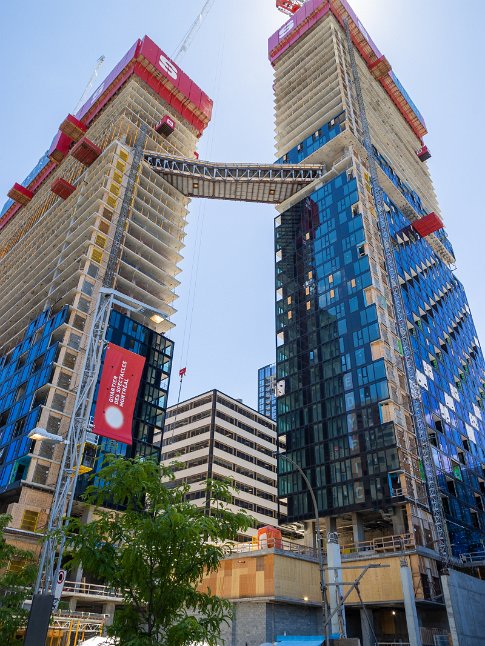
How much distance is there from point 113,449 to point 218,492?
2344 inches

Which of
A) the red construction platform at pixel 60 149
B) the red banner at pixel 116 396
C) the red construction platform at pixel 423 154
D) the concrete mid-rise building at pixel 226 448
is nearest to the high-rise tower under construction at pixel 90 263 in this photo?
the red construction platform at pixel 60 149

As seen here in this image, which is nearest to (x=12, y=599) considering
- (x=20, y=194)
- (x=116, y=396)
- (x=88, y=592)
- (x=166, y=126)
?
(x=116, y=396)

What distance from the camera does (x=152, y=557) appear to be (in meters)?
16.0

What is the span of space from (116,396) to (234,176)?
63.9 m

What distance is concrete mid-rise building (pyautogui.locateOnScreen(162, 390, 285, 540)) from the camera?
105 meters

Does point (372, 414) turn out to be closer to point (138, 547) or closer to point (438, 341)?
point (438, 341)

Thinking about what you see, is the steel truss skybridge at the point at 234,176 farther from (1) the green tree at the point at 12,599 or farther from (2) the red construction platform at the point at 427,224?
(1) the green tree at the point at 12,599

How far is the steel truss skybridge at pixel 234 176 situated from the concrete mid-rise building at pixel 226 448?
43362 mm

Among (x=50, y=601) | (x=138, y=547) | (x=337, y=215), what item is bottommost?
(x=50, y=601)

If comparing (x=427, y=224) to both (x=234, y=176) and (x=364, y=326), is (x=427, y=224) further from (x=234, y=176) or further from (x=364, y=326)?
(x=364, y=326)

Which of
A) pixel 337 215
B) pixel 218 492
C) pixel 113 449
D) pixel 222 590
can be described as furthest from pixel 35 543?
pixel 337 215

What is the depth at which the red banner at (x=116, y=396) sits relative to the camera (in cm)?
4834

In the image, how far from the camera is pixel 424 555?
5756cm

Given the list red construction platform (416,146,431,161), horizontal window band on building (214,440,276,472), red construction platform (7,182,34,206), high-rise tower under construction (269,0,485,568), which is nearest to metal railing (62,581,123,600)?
high-rise tower under construction (269,0,485,568)
